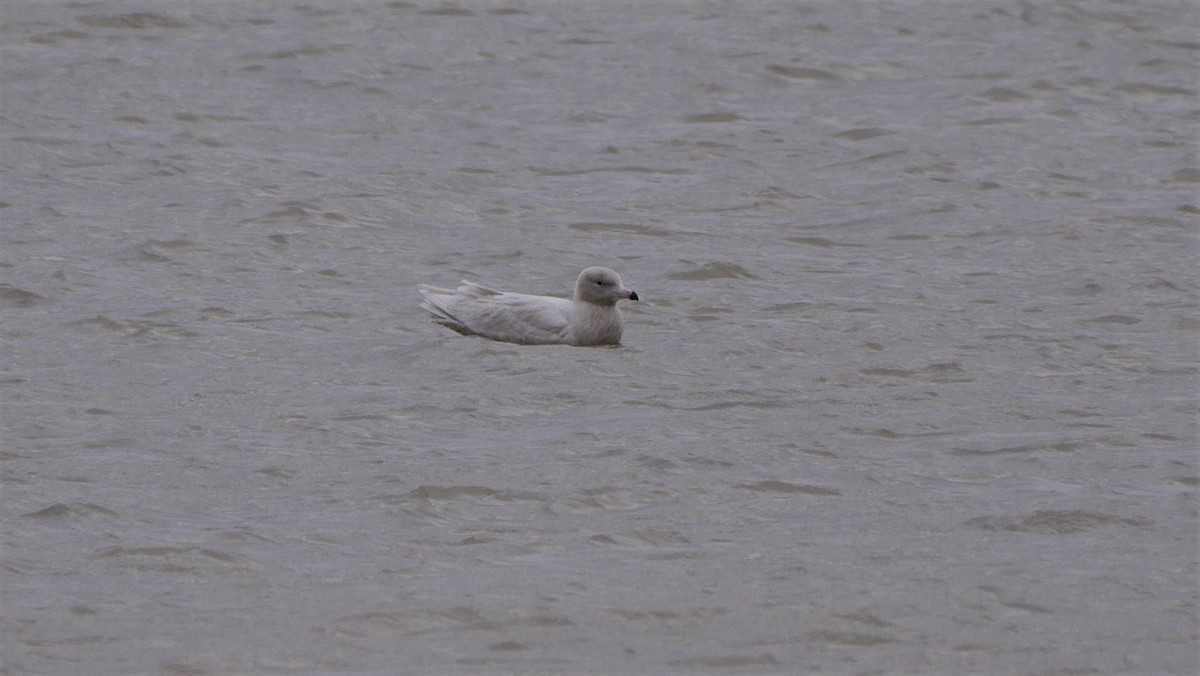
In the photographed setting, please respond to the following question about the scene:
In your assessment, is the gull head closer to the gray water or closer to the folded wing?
the folded wing

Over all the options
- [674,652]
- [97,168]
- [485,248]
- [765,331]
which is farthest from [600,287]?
[97,168]

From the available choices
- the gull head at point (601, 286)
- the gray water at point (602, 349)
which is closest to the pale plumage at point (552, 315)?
the gull head at point (601, 286)

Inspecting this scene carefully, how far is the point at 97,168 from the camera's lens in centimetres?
1708

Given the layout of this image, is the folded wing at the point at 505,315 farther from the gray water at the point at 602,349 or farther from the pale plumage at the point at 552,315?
the gray water at the point at 602,349

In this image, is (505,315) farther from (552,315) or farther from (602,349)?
(602,349)

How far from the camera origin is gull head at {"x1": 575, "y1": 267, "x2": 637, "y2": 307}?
12.4 m

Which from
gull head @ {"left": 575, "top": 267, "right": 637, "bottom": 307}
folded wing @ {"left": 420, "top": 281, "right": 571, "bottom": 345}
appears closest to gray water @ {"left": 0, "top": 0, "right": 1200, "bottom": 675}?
folded wing @ {"left": 420, "top": 281, "right": 571, "bottom": 345}

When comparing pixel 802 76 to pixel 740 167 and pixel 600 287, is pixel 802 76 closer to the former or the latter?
pixel 740 167

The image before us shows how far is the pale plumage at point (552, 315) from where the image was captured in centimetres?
1247

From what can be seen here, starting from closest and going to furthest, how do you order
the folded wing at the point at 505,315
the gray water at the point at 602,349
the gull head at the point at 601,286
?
the gray water at the point at 602,349 → the gull head at the point at 601,286 → the folded wing at the point at 505,315

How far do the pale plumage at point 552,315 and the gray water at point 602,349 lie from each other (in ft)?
0.89

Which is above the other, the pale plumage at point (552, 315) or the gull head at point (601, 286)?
the gull head at point (601, 286)

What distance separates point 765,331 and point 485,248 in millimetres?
3078

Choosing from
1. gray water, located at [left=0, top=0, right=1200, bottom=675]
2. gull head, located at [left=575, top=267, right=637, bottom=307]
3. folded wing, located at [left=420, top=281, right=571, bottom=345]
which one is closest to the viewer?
gray water, located at [left=0, top=0, right=1200, bottom=675]
